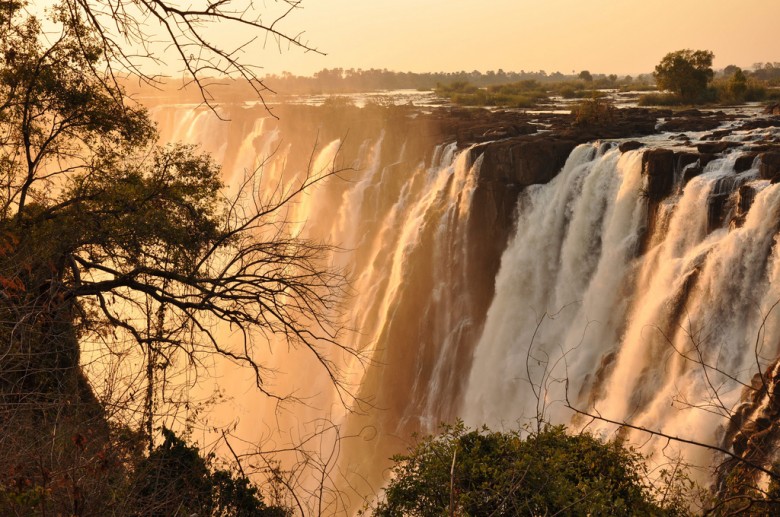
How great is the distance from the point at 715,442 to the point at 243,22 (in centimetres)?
1123

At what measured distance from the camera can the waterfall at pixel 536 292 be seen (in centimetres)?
1308

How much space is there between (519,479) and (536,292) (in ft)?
44.7

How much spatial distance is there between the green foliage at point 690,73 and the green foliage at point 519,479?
30.8m

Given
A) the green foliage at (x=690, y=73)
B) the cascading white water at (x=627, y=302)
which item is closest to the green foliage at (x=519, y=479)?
the cascading white water at (x=627, y=302)

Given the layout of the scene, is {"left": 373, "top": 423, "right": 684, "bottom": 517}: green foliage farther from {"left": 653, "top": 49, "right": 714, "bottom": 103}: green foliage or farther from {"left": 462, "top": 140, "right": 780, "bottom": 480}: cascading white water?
{"left": 653, "top": 49, "right": 714, "bottom": 103}: green foliage

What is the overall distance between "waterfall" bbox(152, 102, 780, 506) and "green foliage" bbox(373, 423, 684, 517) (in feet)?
2.86

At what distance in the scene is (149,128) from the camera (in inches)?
428

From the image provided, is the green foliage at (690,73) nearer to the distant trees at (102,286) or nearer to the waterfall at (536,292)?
the waterfall at (536,292)

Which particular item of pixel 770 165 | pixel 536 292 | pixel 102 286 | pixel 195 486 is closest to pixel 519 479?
pixel 195 486

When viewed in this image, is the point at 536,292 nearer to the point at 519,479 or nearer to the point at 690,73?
the point at 519,479

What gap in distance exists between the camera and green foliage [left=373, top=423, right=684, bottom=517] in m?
7.18

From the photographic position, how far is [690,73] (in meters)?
35.2

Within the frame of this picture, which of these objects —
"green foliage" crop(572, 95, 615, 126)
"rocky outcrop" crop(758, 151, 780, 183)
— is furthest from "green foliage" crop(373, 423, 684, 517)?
"green foliage" crop(572, 95, 615, 126)

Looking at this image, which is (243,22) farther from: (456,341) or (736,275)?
(456,341)
